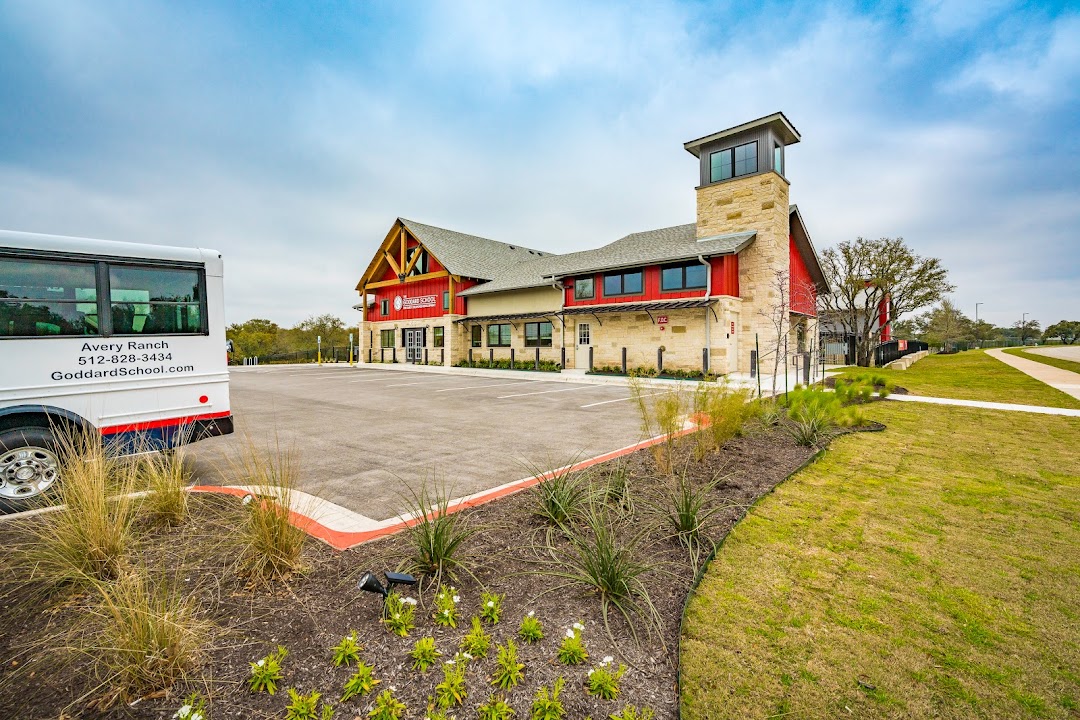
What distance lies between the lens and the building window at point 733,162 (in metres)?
22.0

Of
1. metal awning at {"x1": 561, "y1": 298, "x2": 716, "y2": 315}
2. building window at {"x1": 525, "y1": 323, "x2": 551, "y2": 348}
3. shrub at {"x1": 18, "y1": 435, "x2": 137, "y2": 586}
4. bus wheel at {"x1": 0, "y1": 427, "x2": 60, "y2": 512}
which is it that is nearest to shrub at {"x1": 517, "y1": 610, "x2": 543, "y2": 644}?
shrub at {"x1": 18, "y1": 435, "x2": 137, "y2": 586}

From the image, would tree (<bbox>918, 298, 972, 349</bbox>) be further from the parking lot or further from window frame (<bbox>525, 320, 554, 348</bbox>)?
the parking lot

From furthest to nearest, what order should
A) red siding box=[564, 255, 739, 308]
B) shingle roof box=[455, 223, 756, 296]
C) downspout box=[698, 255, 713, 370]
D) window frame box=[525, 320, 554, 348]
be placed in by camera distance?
1. window frame box=[525, 320, 554, 348]
2. shingle roof box=[455, 223, 756, 296]
3. red siding box=[564, 255, 739, 308]
4. downspout box=[698, 255, 713, 370]

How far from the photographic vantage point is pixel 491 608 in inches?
106

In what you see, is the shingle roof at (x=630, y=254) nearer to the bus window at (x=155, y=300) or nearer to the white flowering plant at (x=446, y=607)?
the bus window at (x=155, y=300)

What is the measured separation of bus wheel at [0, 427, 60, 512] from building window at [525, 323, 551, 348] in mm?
22727

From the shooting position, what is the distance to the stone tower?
21281mm

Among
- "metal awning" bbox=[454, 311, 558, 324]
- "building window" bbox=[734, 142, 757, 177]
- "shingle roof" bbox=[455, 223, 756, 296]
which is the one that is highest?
"building window" bbox=[734, 142, 757, 177]

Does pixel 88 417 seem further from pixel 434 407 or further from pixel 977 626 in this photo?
pixel 977 626

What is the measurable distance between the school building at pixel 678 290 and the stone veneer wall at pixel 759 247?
0.05m

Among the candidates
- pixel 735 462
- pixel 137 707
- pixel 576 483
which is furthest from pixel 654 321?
pixel 137 707

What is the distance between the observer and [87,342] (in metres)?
5.45

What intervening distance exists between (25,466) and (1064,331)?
100 meters

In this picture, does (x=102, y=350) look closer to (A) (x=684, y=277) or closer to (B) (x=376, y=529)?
(B) (x=376, y=529)
